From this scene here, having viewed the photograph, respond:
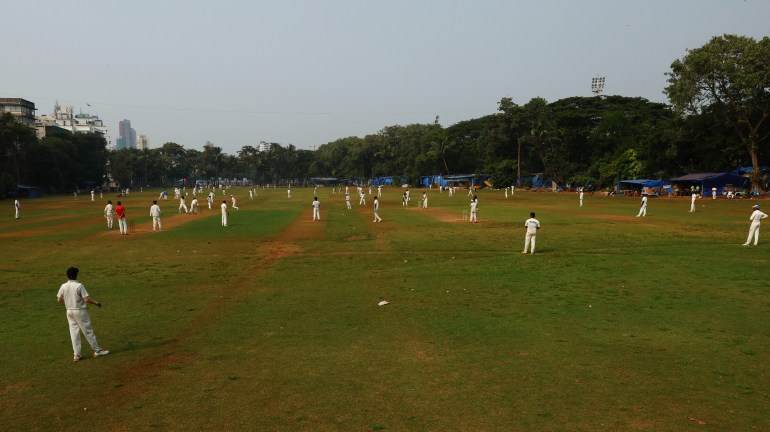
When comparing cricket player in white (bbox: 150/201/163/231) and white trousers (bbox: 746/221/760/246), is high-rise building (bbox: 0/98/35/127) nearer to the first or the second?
cricket player in white (bbox: 150/201/163/231)

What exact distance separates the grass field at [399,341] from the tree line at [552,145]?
1705 inches

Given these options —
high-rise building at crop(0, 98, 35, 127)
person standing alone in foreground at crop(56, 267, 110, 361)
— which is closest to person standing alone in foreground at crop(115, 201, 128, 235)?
person standing alone in foreground at crop(56, 267, 110, 361)

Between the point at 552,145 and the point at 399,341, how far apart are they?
83.5 m

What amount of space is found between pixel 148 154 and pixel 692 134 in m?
134

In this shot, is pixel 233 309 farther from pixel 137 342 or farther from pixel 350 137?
pixel 350 137

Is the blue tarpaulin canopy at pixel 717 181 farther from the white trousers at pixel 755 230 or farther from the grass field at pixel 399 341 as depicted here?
the grass field at pixel 399 341

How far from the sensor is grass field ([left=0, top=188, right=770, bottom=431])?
673cm

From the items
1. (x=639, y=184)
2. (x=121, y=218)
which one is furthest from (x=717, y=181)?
(x=121, y=218)

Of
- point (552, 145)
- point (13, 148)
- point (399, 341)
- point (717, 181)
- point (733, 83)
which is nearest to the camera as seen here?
point (399, 341)

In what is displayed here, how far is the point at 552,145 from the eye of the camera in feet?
284

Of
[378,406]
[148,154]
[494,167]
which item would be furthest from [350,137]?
[378,406]

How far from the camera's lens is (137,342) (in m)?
9.92

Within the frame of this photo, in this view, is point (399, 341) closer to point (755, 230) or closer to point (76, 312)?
point (76, 312)

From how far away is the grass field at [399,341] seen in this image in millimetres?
6730
